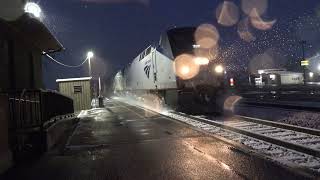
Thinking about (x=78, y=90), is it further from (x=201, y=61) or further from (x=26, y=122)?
(x=26, y=122)

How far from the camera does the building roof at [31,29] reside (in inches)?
380

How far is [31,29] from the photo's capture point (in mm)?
10797

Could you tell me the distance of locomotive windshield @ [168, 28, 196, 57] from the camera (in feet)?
59.3

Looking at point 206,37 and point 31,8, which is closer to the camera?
point 31,8

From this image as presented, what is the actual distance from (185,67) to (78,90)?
13987mm

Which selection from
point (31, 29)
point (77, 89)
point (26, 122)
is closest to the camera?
point (26, 122)

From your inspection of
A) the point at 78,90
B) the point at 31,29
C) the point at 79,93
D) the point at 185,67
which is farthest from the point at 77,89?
the point at 31,29

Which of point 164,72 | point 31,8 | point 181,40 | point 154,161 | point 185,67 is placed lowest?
point 154,161

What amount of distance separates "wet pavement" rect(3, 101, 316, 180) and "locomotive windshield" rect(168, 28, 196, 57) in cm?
714

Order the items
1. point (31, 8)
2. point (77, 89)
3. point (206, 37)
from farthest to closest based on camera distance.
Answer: point (77, 89)
point (206, 37)
point (31, 8)

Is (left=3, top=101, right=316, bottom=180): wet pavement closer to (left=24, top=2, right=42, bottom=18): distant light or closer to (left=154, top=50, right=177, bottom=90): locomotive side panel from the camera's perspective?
(left=24, top=2, right=42, bottom=18): distant light

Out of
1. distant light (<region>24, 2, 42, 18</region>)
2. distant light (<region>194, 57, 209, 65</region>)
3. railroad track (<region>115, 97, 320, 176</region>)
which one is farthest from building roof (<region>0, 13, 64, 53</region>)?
distant light (<region>194, 57, 209, 65</region>)

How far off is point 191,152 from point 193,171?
6.18ft

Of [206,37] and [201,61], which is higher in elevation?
[206,37]
